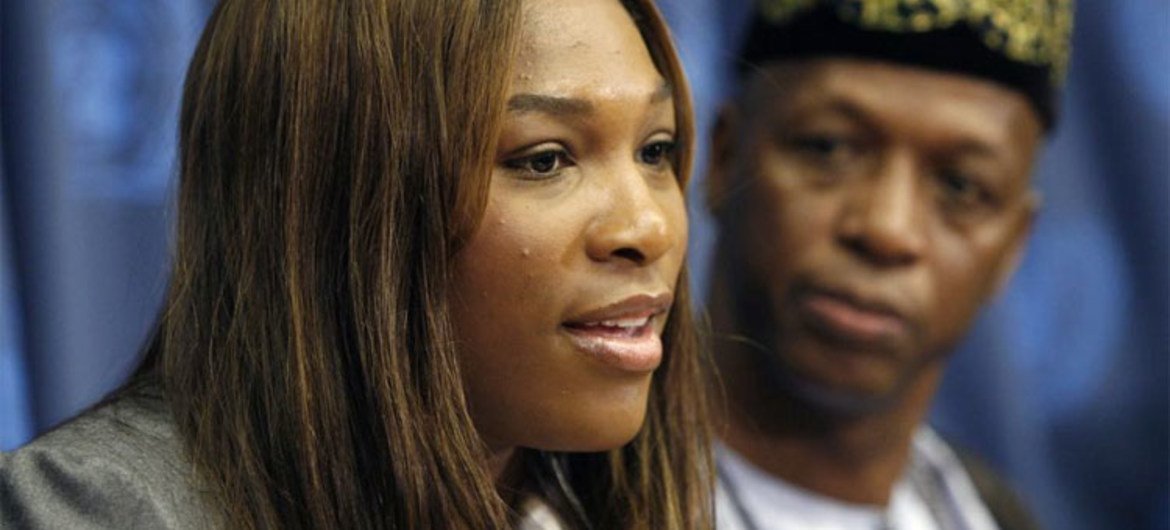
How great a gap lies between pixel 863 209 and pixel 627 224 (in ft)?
2.49

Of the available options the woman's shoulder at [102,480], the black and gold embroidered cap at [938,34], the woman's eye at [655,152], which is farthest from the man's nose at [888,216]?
the woman's shoulder at [102,480]

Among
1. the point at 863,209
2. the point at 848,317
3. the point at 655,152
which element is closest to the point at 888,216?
the point at 863,209

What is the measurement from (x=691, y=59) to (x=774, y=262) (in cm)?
34

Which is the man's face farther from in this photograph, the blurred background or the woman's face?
the woman's face

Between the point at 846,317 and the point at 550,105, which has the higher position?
the point at 550,105

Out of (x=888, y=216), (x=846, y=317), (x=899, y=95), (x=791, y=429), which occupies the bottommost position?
(x=791, y=429)

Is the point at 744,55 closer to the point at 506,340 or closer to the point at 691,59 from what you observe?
the point at 691,59

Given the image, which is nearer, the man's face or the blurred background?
the man's face

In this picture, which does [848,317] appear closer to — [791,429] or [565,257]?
[791,429]

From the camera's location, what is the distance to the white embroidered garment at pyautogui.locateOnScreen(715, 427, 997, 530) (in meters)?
2.12

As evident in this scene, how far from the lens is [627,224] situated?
4.34 feet

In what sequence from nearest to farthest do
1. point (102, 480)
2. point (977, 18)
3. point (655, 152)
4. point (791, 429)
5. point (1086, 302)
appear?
1. point (102, 480)
2. point (655, 152)
3. point (977, 18)
4. point (791, 429)
5. point (1086, 302)

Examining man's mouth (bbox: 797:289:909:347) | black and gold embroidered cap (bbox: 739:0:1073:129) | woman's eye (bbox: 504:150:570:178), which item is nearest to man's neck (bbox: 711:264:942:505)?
man's mouth (bbox: 797:289:909:347)

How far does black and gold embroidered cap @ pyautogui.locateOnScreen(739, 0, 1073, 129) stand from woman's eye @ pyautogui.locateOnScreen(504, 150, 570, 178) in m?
0.80
